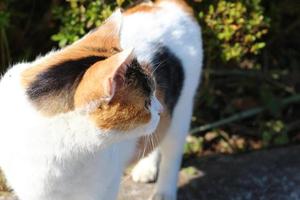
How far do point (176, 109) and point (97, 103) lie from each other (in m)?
1.09

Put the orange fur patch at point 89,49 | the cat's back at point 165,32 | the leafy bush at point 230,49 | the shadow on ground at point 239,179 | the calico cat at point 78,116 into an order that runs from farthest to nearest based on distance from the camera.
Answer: the leafy bush at point 230,49, the shadow on ground at point 239,179, the cat's back at point 165,32, the orange fur patch at point 89,49, the calico cat at point 78,116

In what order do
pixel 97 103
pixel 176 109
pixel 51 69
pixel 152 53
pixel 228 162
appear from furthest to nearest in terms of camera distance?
pixel 228 162 < pixel 176 109 < pixel 152 53 < pixel 51 69 < pixel 97 103

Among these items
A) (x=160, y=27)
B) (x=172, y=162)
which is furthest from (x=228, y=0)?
(x=172, y=162)

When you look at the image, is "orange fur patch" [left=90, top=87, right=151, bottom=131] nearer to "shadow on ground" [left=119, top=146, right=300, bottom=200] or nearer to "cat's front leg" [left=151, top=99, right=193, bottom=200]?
"cat's front leg" [left=151, top=99, right=193, bottom=200]

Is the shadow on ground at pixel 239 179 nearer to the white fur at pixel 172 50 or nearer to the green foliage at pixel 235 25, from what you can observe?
the white fur at pixel 172 50

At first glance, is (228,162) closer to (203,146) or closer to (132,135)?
(203,146)

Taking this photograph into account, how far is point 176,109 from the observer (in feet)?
10.0

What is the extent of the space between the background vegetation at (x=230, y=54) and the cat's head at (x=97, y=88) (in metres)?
1.13

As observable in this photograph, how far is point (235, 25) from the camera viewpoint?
3441 millimetres

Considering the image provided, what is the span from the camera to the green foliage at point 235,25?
11.2 ft

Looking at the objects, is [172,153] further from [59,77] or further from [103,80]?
[103,80]

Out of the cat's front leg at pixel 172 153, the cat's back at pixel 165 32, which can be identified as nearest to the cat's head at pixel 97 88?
the cat's back at pixel 165 32

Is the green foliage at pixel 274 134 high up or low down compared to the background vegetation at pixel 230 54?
down

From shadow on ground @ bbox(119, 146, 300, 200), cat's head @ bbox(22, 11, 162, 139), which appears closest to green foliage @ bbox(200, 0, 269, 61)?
shadow on ground @ bbox(119, 146, 300, 200)
